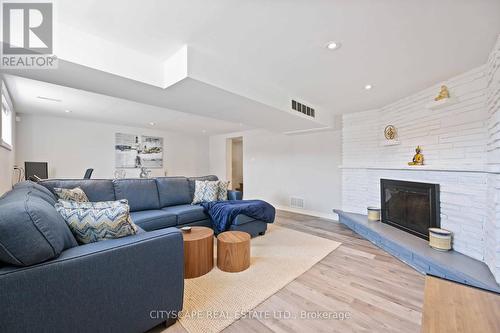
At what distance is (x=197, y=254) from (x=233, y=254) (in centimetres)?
38

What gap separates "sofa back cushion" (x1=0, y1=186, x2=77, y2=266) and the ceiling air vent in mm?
3064

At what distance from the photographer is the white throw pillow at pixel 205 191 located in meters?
3.66

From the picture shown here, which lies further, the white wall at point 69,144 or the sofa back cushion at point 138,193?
the white wall at point 69,144

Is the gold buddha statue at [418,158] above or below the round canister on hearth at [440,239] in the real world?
above

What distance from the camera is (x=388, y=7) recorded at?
1.47 meters

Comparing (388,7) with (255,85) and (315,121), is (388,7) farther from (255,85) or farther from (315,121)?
(315,121)

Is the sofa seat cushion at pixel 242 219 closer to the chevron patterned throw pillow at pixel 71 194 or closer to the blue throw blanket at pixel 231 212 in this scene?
the blue throw blanket at pixel 231 212

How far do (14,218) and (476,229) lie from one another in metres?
3.78

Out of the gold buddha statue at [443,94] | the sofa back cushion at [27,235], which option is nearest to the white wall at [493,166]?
the gold buddha statue at [443,94]

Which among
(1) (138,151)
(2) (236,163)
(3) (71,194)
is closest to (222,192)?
(3) (71,194)

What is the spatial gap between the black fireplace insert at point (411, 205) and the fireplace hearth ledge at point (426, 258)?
0.13 m

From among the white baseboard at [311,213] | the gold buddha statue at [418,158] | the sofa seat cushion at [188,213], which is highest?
the gold buddha statue at [418,158]

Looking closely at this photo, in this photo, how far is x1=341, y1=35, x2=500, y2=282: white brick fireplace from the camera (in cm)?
192

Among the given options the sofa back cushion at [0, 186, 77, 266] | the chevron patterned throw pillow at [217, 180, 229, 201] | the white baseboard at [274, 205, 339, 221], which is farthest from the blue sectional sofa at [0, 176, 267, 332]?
the white baseboard at [274, 205, 339, 221]
